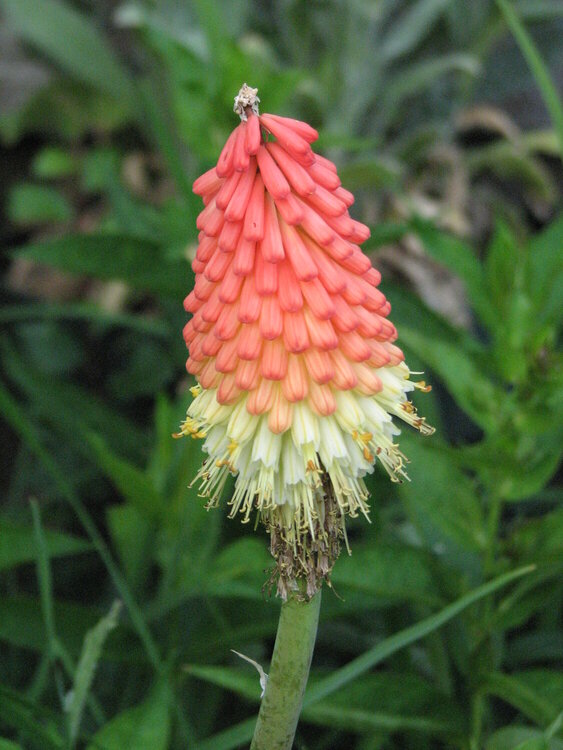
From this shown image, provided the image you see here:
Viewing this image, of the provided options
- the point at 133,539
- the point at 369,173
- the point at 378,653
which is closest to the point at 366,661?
the point at 378,653

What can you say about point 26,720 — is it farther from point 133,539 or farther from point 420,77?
point 420,77

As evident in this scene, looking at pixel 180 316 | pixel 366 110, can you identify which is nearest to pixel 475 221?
pixel 366 110

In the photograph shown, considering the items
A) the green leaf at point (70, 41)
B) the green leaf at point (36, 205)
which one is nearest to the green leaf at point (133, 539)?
the green leaf at point (36, 205)

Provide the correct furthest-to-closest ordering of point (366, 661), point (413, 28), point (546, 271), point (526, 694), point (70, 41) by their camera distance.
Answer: point (70, 41)
point (413, 28)
point (546, 271)
point (526, 694)
point (366, 661)

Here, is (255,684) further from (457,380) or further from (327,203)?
(327,203)

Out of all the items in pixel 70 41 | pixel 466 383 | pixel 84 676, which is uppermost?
pixel 70 41

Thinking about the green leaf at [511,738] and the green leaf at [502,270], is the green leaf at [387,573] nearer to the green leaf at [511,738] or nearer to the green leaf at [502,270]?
the green leaf at [511,738]
